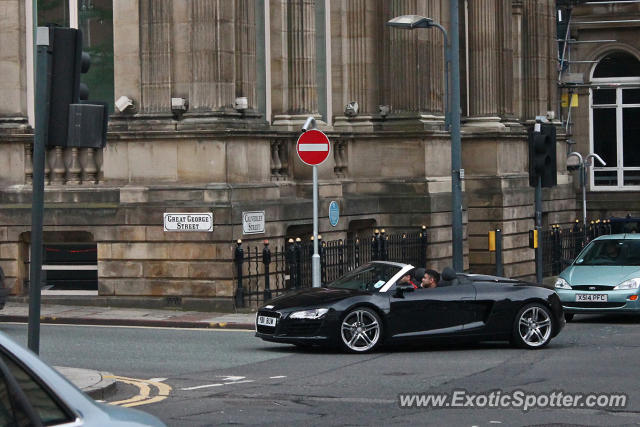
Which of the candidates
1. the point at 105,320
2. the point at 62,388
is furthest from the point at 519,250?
the point at 62,388

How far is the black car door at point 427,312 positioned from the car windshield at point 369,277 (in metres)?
0.30

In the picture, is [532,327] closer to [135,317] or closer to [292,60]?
[135,317]

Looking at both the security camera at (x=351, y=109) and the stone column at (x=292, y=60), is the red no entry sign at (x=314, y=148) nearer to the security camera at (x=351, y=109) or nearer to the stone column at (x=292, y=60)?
the stone column at (x=292, y=60)

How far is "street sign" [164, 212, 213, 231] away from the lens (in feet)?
76.8

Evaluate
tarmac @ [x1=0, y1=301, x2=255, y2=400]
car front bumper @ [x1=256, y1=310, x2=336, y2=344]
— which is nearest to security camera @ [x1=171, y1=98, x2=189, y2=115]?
tarmac @ [x1=0, y1=301, x2=255, y2=400]

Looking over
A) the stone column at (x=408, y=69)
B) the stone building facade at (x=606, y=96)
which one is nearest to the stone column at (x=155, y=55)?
the stone column at (x=408, y=69)

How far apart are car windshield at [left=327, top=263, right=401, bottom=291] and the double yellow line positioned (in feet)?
12.3

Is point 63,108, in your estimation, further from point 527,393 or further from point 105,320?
point 105,320

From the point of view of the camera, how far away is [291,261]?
24.4m

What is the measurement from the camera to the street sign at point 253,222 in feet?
77.9

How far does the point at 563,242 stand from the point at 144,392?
24.4 meters

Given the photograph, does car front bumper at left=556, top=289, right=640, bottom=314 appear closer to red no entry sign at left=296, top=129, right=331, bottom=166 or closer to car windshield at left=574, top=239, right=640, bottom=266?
car windshield at left=574, top=239, right=640, bottom=266

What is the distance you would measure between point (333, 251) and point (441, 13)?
316 inches

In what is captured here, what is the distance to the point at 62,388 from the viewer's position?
480 centimetres
